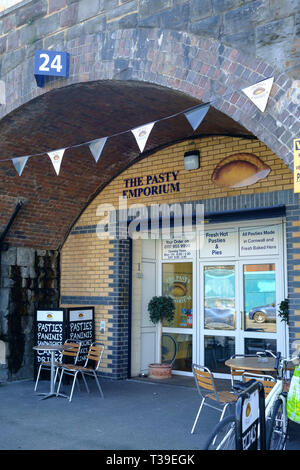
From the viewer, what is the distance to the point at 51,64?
5.82 metres

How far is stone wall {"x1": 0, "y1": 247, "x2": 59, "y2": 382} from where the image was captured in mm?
7895

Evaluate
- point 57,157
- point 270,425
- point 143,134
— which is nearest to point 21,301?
point 57,157

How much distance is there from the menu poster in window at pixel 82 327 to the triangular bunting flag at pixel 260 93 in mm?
4791

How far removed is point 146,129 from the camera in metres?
5.07

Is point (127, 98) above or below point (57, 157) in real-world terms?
above

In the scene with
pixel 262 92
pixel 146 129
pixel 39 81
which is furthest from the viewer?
pixel 39 81

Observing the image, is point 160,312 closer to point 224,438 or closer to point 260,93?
point 260,93

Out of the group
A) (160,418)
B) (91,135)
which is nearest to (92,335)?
(160,418)

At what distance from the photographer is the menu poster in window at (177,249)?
8.38 meters

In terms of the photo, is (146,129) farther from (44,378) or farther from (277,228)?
(44,378)

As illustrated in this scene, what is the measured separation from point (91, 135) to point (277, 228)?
310 cm

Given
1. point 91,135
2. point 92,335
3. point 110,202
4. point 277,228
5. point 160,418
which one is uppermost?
point 91,135

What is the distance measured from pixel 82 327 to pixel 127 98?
3898 millimetres

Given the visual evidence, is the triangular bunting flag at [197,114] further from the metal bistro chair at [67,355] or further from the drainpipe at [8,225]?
the drainpipe at [8,225]
